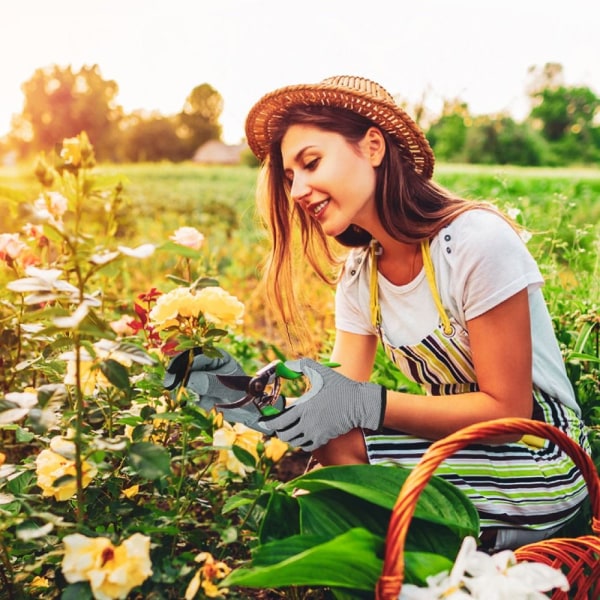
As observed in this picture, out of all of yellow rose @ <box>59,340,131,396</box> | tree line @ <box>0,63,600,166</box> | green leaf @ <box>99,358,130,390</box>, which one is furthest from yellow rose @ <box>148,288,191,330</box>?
tree line @ <box>0,63,600,166</box>

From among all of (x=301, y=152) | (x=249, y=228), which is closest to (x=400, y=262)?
(x=301, y=152)

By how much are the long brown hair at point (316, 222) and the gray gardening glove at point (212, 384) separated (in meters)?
0.50

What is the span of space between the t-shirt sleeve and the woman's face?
25 cm

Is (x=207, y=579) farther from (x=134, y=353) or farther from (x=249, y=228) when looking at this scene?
(x=249, y=228)

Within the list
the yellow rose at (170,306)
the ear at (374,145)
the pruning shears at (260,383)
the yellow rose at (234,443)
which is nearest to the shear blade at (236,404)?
the pruning shears at (260,383)

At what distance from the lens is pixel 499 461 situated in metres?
1.60

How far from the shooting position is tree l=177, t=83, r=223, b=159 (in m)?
47.8

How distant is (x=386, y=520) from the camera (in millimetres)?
1228

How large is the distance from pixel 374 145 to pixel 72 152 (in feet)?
2.85

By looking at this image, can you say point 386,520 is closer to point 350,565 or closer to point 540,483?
point 350,565

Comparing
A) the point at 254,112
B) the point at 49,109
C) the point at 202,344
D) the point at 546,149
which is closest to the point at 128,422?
the point at 202,344

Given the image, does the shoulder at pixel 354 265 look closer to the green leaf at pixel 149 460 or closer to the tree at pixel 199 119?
the green leaf at pixel 149 460

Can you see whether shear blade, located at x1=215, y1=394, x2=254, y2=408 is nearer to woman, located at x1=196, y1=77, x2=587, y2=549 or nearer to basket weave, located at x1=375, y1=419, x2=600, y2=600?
woman, located at x1=196, y1=77, x2=587, y2=549

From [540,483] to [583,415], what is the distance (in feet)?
1.68
